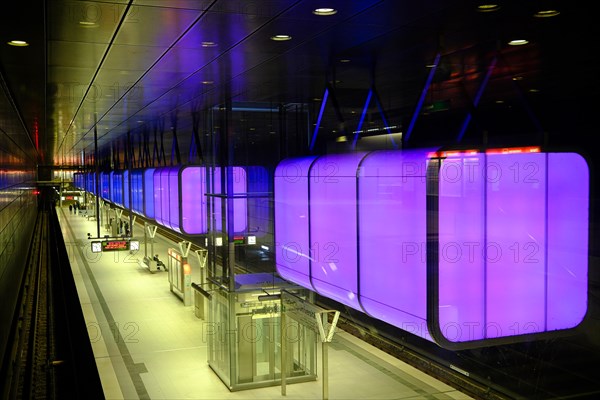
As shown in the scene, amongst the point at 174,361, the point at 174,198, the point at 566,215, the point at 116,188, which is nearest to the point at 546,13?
the point at 566,215

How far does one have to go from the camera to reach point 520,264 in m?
4.73

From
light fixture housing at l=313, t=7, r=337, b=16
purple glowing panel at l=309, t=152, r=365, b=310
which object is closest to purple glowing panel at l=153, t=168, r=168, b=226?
purple glowing panel at l=309, t=152, r=365, b=310

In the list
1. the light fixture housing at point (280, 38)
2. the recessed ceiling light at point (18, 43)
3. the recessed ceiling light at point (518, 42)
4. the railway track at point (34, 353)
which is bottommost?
the railway track at point (34, 353)

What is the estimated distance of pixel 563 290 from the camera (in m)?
4.86

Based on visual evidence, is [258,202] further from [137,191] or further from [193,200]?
[137,191]

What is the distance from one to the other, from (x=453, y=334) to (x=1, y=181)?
4.42 meters

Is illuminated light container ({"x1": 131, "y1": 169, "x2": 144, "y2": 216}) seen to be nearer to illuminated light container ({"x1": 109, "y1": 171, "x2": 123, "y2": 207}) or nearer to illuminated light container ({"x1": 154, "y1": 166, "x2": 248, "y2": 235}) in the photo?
illuminated light container ({"x1": 154, "y1": 166, "x2": 248, "y2": 235})

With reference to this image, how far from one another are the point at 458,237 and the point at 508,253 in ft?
1.35

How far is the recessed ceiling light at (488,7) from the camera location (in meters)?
4.20

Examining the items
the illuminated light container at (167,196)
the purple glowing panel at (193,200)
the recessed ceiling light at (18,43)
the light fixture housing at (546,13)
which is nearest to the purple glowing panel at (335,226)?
the light fixture housing at (546,13)

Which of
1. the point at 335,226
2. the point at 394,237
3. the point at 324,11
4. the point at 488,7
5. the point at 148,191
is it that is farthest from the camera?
the point at 148,191

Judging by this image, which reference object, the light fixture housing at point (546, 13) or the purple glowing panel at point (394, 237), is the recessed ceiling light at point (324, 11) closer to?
the purple glowing panel at point (394, 237)

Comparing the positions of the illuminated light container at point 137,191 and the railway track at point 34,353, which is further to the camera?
the illuminated light container at point 137,191

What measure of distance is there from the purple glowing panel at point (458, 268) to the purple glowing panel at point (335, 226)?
0.95 meters
